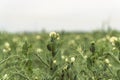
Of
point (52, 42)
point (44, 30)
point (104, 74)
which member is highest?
point (52, 42)

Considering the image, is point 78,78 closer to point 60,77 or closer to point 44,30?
point 60,77

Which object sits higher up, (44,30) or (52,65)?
(52,65)

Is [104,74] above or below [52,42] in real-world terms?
below

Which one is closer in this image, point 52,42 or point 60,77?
point 60,77

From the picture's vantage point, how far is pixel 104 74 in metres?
3.51

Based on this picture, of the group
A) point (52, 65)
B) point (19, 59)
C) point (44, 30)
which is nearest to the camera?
point (52, 65)

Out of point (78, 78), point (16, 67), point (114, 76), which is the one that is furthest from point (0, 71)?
point (114, 76)

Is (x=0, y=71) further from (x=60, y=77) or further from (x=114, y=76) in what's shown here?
(x=114, y=76)

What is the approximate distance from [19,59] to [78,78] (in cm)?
72

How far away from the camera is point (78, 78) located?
3309 millimetres

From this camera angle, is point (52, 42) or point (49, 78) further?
point (52, 42)

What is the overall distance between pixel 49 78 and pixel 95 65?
385 millimetres

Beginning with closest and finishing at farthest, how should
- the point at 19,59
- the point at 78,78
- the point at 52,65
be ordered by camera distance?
1. the point at 78,78
2. the point at 52,65
3. the point at 19,59

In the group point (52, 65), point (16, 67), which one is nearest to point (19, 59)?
point (16, 67)
